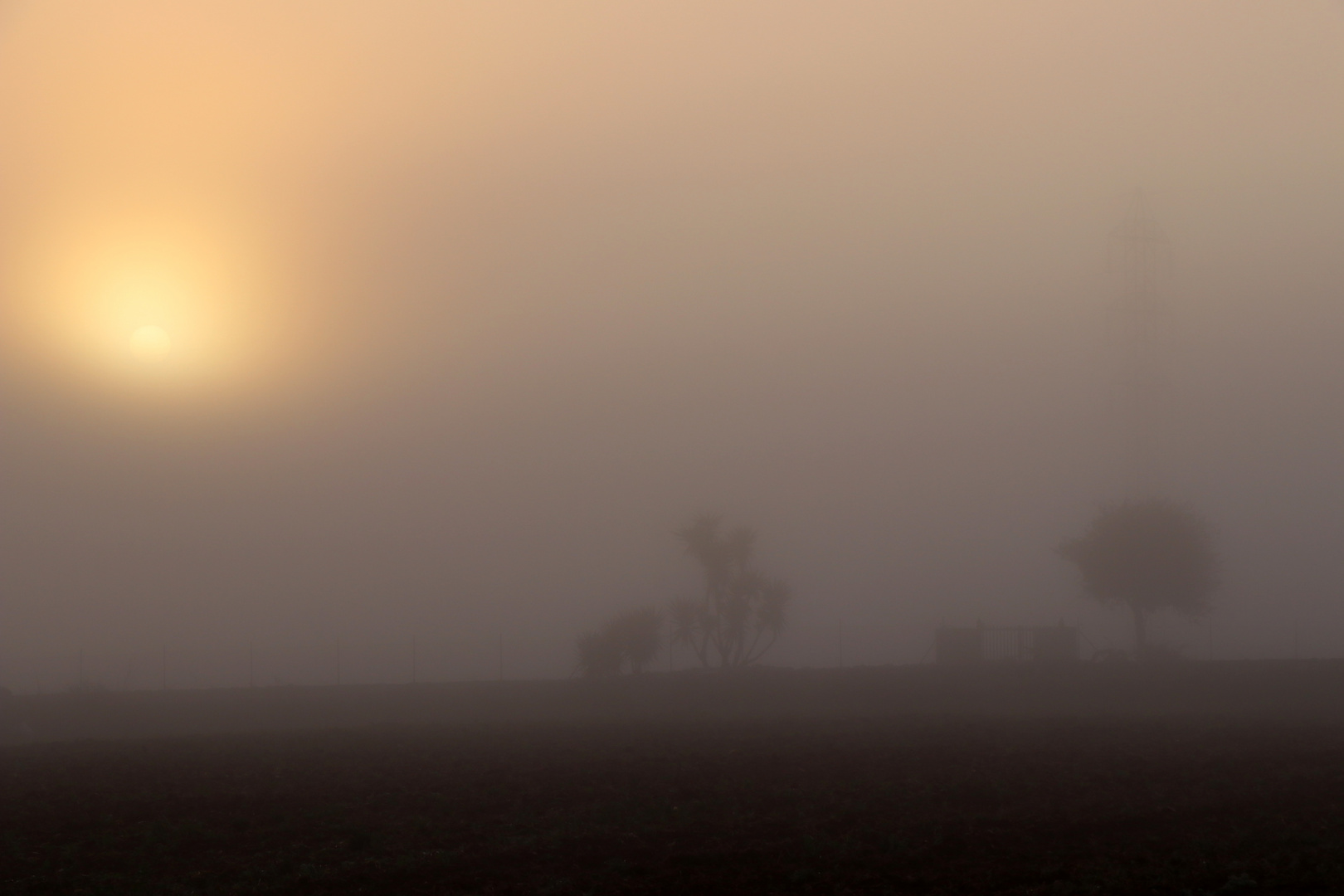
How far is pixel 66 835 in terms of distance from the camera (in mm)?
31703

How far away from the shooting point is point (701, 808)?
3462 centimetres

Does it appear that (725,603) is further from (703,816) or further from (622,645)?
(703,816)

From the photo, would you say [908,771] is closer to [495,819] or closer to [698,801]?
[698,801]

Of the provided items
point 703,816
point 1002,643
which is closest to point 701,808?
point 703,816

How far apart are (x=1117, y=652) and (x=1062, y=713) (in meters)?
29.1

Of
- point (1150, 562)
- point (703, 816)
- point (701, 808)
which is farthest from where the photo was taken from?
point (1150, 562)

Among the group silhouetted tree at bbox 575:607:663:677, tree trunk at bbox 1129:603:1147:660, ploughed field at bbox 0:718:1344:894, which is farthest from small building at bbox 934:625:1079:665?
ploughed field at bbox 0:718:1344:894

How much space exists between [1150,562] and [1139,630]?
5392 mm

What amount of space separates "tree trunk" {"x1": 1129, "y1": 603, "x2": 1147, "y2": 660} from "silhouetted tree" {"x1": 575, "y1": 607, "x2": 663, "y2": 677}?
128ft

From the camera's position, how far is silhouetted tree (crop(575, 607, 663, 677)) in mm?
104062

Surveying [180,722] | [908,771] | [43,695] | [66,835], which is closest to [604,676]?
[180,722]

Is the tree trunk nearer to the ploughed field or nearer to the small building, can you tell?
the small building

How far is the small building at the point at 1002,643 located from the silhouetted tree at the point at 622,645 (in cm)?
2433

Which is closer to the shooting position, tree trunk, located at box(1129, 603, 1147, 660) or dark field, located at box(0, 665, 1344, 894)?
→ dark field, located at box(0, 665, 1344, 894)
